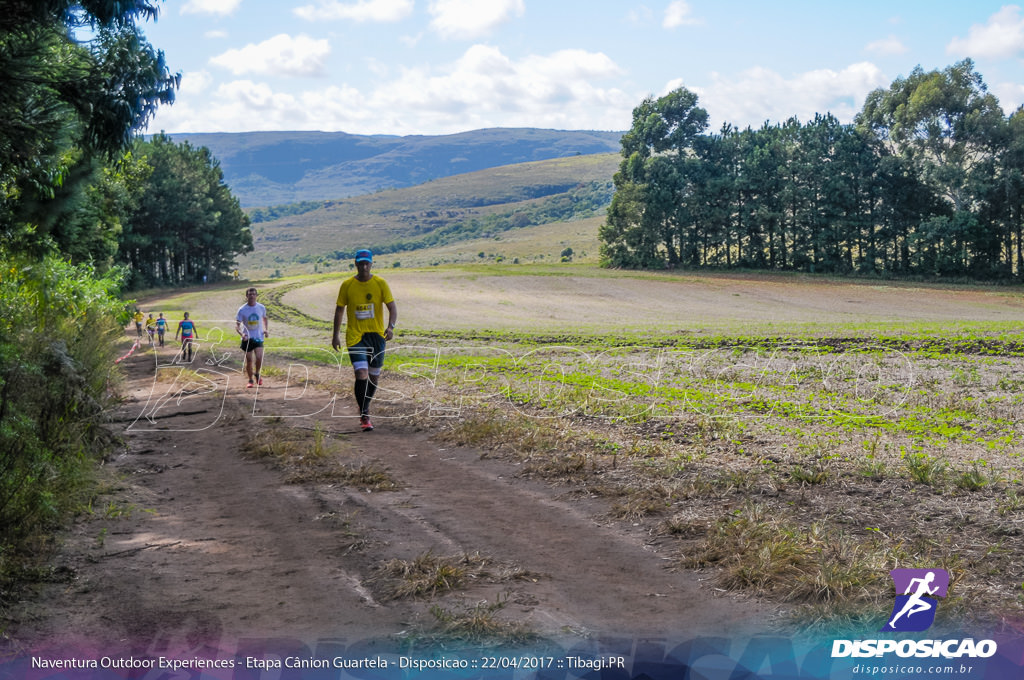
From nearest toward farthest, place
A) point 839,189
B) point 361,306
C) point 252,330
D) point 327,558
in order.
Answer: point 327,558 → point 361,306 → point 252,330 → point 839,189

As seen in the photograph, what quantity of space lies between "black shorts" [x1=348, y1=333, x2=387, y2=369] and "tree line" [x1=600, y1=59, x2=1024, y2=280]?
5850 cm

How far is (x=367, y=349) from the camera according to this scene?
10.9 meters

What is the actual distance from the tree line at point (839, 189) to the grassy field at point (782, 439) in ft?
128

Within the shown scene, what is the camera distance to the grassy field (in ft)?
17.8

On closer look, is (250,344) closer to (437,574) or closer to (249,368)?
(249,368)

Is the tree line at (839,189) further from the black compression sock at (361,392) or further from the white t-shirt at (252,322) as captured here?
the black compression sock at (361,392)

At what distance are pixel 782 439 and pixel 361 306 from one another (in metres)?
5.34

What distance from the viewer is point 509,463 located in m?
9.02

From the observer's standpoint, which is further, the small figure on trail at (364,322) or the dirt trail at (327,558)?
the small figure on trail at (364,322)

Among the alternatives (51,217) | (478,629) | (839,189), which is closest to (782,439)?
(478,629)

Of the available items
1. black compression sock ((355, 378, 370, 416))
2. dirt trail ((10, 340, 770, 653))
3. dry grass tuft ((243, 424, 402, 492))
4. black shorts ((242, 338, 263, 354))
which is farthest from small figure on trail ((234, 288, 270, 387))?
dirt trail ((10, 340, 770, 653))

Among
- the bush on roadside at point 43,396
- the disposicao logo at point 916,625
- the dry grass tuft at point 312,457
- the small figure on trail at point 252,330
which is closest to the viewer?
the disposicao logo at point 916,625

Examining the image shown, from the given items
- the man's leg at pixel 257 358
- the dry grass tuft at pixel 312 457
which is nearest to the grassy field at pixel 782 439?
the dry grass tuft at pixel 312 457

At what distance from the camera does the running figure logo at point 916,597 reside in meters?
4.58
